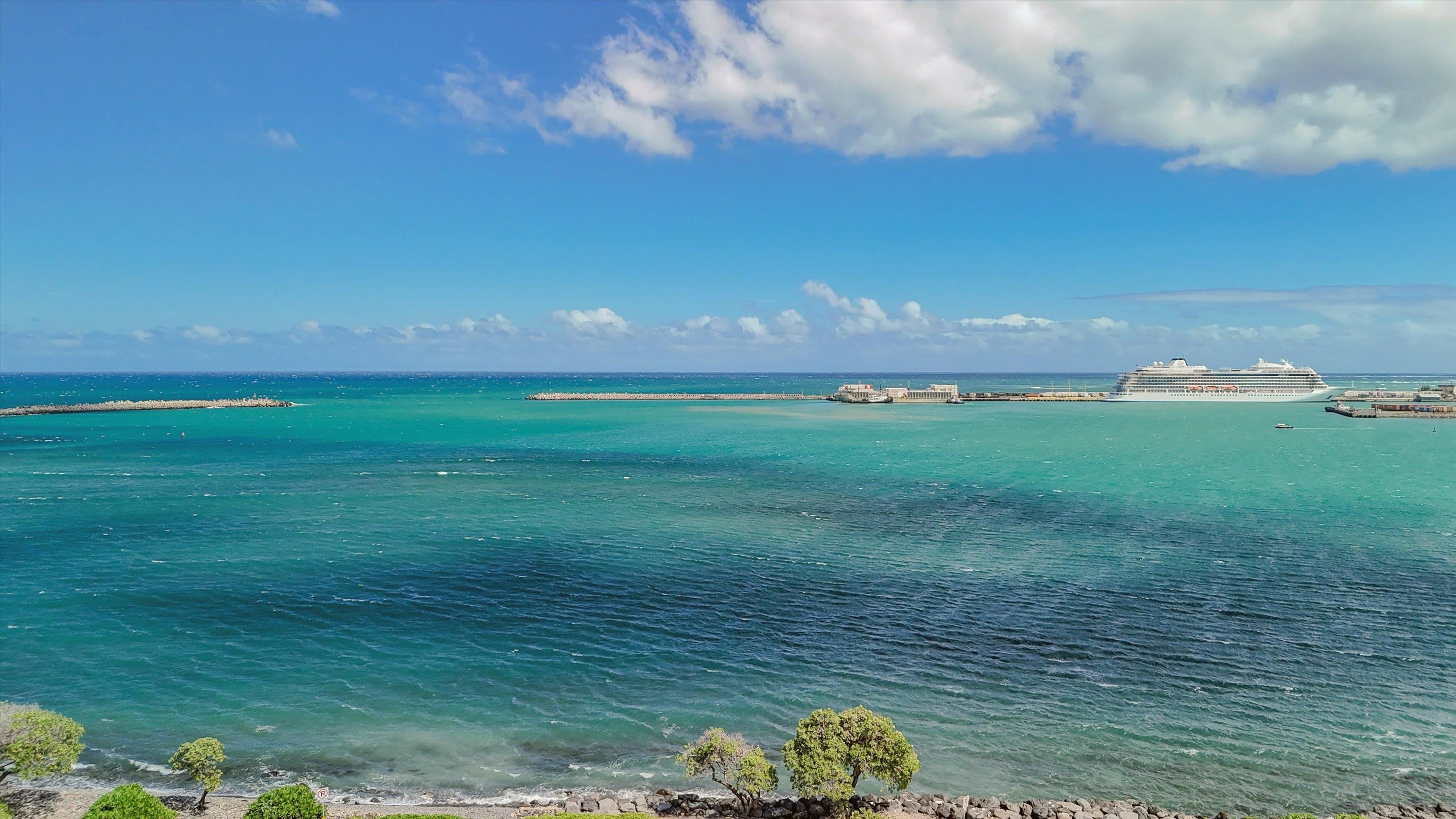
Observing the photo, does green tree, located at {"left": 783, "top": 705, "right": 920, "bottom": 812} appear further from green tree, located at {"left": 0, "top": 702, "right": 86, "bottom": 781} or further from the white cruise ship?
the white cruise ship

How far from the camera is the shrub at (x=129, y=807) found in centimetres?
1457

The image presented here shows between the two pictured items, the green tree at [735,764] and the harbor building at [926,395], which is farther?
the harbor building at [926,395]

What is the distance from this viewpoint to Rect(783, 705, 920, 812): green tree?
16.1m

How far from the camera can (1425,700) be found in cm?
2255

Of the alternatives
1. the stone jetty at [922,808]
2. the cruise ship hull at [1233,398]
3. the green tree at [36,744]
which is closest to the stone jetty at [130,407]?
the green tree at [36,744]

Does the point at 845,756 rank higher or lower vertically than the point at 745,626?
higher

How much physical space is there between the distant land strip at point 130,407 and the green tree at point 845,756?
17816 cm

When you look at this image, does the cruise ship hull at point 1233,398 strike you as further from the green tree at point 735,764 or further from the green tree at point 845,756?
the green tree at point 735,764

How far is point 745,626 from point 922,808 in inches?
488

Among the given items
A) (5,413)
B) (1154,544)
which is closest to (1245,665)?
(1154,544)

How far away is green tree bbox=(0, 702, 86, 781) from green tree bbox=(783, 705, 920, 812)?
16.4 m

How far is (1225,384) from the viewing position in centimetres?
18762

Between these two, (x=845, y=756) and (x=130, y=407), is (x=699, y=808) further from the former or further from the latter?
(x=130, y=407)

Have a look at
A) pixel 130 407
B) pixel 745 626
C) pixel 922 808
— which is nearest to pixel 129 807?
pixel 922 808
